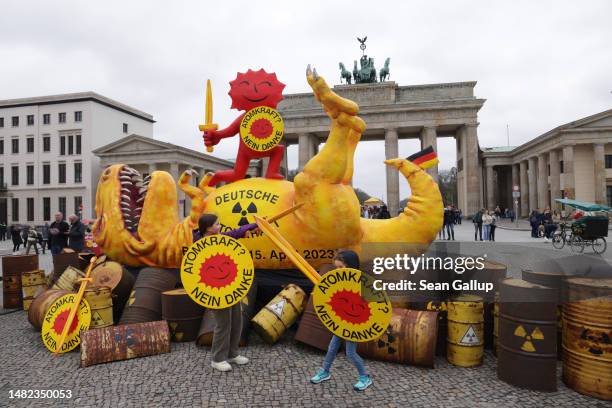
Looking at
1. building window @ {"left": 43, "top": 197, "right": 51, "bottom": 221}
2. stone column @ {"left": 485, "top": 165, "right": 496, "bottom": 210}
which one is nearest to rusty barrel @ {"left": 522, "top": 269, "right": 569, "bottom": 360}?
stone column @ {"left": 485, "top": 165, "right": 496, "bottom": 210}

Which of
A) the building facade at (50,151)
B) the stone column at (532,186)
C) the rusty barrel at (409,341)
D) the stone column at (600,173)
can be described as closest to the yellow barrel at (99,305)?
the rusty barrel at (409,341)

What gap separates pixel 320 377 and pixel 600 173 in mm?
37551

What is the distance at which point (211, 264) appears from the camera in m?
3.75

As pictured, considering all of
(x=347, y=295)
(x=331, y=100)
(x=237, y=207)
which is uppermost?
(x=331, y=100)

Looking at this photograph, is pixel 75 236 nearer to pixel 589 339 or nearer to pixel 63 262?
pixel 63 262

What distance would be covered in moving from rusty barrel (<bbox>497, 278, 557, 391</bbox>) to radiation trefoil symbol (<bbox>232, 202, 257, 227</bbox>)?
3.05m

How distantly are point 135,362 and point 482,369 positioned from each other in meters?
3.53

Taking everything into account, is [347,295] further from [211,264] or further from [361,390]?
[211,264]

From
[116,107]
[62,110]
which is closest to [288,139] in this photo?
[116,107]

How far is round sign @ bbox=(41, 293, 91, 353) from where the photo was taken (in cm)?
438

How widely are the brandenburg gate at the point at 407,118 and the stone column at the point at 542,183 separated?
497 centimetres

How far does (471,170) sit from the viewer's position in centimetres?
3700

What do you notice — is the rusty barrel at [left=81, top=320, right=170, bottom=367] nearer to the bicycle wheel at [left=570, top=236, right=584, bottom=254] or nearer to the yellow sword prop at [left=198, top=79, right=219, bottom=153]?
the yellow sword prop at [left=198, top=79, right=219, bottom=153]

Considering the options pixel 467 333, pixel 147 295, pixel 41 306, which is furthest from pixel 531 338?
pixel 41 306
